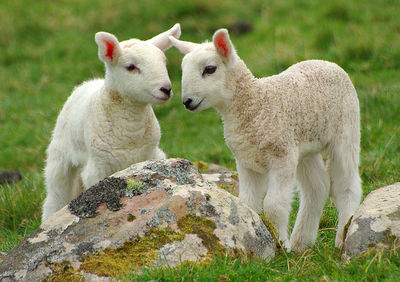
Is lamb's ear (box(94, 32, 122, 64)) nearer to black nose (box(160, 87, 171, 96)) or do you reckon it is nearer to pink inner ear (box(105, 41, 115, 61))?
pink inner ear (box(105, 41, 115, 61))

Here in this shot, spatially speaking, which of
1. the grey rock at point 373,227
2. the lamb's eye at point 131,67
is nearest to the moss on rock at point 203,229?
the grey rock at point 373,227

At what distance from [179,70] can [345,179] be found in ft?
19.9

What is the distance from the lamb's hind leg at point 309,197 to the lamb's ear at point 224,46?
1388 mm

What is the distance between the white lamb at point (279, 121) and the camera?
5.13 m

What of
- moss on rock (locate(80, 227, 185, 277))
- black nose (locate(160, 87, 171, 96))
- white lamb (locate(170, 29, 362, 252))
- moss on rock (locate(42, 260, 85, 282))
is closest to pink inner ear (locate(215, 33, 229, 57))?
white lamb (locate(170, 29, 362, 252))

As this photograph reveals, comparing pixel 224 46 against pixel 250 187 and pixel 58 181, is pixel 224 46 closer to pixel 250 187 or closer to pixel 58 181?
pixel 250 187

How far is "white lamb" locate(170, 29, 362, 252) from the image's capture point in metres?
5.13

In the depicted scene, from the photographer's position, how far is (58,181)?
6.83 meters

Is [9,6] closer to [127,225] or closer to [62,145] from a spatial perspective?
[62,145]

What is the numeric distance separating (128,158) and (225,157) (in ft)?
9.47

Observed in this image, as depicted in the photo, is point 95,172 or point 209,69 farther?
point 95,172

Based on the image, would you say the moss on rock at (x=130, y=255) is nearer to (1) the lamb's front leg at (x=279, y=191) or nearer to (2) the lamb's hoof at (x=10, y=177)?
(1) the lamb's front leg at (x=279, y=191)

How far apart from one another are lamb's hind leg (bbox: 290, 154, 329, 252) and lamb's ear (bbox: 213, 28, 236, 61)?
4.56 ft

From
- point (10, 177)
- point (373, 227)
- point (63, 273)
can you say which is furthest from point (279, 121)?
point (10, 177)
